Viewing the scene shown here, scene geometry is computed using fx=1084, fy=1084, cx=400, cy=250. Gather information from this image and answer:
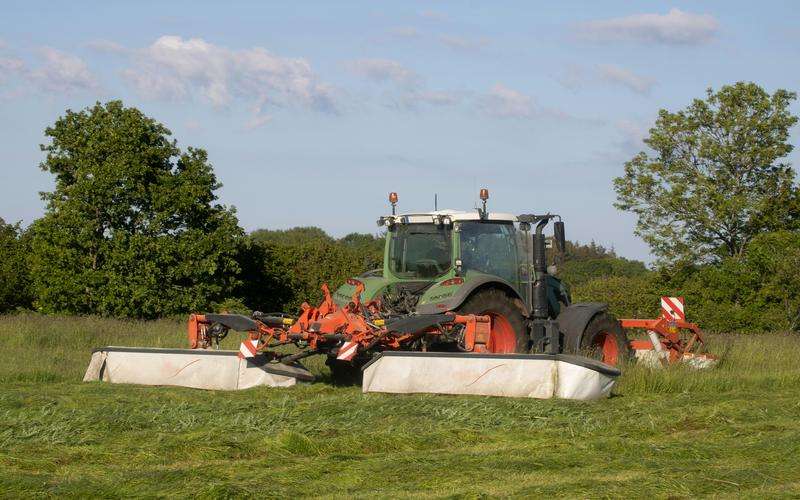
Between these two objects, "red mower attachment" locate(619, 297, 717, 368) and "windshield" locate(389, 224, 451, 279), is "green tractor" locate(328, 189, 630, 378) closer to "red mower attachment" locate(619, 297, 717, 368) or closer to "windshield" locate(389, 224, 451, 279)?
"windshield" locate(389, 224, 451, 279)

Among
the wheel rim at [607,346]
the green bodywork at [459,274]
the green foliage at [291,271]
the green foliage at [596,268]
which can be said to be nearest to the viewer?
the green bodywork at [459,274]

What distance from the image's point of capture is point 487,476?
6020 millimetres

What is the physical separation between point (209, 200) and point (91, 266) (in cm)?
284

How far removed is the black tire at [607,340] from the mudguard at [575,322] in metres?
0.11

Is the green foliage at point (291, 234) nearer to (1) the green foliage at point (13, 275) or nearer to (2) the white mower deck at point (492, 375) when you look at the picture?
(1) the green foliage at point (13, 275)

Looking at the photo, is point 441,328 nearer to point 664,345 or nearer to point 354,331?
point 354,331

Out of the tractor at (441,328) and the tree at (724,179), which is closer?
the tractor at (441,328)

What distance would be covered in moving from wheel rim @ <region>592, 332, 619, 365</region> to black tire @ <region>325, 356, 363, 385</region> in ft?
8.67

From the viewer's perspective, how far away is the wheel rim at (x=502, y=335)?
1120cm

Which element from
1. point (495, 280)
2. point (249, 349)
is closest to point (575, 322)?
point (495, 280)

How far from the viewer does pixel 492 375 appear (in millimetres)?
9641

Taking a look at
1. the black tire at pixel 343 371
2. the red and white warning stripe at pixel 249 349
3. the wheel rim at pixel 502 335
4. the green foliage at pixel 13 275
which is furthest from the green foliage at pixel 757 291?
the green foliage at pixel 13 275

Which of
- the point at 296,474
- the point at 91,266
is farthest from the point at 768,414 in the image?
the point at 91,266

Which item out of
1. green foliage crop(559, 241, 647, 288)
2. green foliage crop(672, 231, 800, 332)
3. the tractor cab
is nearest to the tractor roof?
the tractor cab
